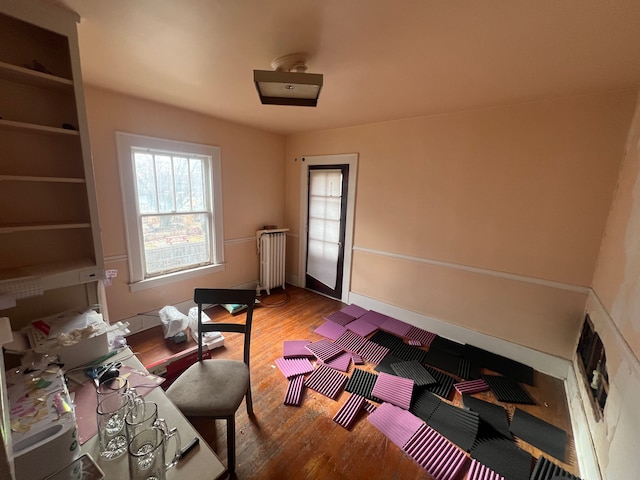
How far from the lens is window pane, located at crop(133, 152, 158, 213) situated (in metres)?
2.63

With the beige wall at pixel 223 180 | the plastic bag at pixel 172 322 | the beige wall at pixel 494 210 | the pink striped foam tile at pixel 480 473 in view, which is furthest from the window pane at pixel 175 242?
the pink striped foam tile at pixel 480 473

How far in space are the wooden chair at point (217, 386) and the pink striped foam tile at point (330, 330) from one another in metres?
1.20

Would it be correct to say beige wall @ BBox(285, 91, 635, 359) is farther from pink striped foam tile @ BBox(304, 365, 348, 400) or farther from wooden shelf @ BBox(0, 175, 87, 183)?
wooden shelf @ BBox(0, 175, 87, 183)

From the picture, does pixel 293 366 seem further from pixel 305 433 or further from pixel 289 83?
pixel 289 83

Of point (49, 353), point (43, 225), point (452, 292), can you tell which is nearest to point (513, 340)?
point (452, 292)

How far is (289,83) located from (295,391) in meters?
2.25

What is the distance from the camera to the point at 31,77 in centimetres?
132

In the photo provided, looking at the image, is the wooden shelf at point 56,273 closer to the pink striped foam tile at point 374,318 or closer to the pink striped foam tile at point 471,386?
the pink striped foam tile at point 374,318

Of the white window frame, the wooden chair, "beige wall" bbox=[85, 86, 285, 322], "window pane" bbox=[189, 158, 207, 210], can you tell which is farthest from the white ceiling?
the wooden chair

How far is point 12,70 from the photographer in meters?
1.22

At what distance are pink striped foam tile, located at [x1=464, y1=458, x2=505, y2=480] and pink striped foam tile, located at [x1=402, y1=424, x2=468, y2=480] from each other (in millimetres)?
48

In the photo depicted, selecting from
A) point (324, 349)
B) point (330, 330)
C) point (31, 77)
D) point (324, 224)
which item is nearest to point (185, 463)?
point (324, 349)

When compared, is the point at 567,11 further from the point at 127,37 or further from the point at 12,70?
the point at 12,70

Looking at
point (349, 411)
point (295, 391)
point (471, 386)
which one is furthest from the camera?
point (471, 386)
